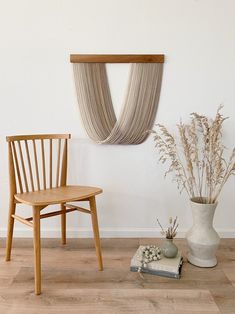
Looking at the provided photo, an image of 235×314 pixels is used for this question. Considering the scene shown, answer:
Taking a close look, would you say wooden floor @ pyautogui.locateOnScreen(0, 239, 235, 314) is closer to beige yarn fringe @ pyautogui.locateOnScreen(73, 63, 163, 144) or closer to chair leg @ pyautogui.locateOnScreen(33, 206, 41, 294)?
Result: chair leg @ pyautogui.locateOnScreen(33, 206, 41, 294)

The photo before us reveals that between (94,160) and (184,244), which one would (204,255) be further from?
(94,160)

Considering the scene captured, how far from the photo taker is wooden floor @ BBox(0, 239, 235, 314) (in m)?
1.40

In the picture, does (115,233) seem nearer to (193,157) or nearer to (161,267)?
(161,267)

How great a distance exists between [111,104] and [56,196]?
0.78 metres

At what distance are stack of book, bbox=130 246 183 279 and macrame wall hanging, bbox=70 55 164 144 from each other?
2.69ft

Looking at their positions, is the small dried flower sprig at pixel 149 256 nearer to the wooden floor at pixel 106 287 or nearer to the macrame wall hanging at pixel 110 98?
the wooden floor at pixel 106 287

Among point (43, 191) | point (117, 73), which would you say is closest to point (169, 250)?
point (43, 191)

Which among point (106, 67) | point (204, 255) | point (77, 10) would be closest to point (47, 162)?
point (106, 67)

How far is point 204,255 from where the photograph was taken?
5.82 ft

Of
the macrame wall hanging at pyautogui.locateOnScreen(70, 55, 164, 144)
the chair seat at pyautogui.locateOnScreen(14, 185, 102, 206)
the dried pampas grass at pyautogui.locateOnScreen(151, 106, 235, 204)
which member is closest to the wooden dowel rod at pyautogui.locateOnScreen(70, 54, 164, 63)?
the macrame wall hanging at pyautogui.locateOnScreen(70, 55, 164, 144)

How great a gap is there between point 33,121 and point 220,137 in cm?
134

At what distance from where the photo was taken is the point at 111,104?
2.04 m

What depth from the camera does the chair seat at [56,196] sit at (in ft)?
4.97

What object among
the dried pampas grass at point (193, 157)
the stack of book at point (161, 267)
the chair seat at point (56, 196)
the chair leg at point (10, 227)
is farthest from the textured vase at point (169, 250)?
the chair leg at point (10, 227)
